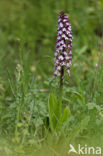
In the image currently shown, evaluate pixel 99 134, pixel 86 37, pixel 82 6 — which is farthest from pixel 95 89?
pixel 82 6

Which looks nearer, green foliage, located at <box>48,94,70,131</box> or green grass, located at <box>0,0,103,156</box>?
green grass, located at <box>0,0,103,156</box>

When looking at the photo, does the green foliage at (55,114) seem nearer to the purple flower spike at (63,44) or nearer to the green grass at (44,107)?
the green grass at (44,107)

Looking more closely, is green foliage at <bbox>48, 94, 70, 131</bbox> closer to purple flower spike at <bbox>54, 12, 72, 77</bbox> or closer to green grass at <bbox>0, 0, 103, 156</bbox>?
green grass at <bbox>0, 0, 103, 156</bbox>

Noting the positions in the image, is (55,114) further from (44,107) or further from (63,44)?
(63,44)

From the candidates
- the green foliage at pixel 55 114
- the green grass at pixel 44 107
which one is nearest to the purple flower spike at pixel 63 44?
the green grass at pixel 44 107

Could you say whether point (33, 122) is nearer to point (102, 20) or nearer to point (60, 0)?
point (102, 20)

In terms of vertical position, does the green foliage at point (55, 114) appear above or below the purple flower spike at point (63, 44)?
below

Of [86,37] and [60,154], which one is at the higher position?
[86,37]

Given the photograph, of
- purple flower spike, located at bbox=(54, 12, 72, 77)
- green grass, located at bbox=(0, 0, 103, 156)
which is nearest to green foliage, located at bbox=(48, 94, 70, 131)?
green grass, located at bbox=(0, 0, 103, 156)

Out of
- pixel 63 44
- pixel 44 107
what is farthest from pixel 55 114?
pixel 63 44
